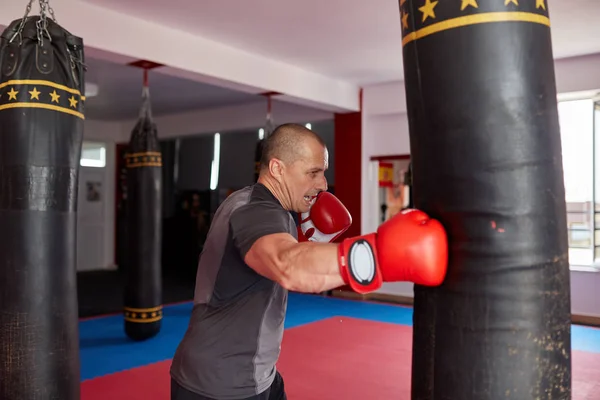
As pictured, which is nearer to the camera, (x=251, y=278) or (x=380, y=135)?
(x=251, y=278)

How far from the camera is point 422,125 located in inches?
45.5


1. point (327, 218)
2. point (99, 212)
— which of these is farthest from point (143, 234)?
point (99, 212)

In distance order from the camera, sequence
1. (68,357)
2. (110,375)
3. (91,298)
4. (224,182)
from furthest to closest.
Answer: (224,182) → (91,298) → (110,375) → (68,357)

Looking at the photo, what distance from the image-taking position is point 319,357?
14.4ft

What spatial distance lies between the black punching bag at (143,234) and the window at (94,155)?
6315 mm

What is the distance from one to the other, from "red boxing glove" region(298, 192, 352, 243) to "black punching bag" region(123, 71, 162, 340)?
2794 mm

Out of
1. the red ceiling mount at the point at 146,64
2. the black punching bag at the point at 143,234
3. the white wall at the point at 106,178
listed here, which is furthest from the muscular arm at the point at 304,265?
the white wall at the point at 106,178

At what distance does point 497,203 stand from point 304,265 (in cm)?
39

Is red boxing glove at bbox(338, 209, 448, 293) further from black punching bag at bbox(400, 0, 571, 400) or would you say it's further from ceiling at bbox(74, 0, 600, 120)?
ceiling at bbox(74, 0, 600, 120)

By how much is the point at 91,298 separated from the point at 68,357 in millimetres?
5477

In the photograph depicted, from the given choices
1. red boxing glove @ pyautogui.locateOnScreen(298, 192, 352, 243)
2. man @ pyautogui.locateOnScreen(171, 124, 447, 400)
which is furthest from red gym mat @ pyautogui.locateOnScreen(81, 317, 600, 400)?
man @ pyautogui.locateOnScreen(171, 124, 447, 400)

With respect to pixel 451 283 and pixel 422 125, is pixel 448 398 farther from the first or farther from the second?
pixel 422 125

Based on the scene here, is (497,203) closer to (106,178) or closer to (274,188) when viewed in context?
(274,188)

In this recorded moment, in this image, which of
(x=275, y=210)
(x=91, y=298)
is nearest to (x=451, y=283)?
(x=275, y=210)
